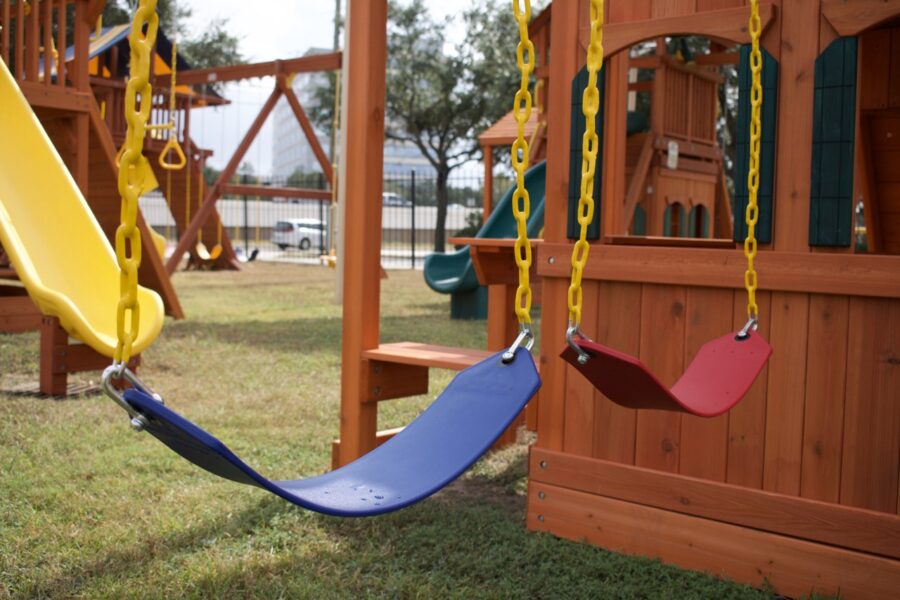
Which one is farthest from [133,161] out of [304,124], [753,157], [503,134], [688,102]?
[304,124]

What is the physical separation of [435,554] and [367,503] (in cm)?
133

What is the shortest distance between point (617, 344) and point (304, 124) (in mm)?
12022

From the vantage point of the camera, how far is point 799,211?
3.24 m

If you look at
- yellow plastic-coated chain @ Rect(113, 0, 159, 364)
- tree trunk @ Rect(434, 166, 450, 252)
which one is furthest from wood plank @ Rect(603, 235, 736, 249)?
tree trunk @ Rect(434, 166, 450, 252)

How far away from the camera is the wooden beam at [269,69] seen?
12781 mm

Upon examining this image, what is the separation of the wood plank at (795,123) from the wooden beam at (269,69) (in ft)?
32.4

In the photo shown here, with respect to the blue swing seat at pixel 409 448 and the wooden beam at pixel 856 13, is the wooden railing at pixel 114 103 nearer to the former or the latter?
the wooden beam at pixel 856 13

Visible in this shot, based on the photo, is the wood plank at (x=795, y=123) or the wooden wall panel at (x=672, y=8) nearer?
the wood plank at (x=795, y=123)

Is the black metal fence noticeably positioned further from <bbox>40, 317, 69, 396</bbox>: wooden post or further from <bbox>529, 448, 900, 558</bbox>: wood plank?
<bbox>529, 448, 900, 558</bbox>: wood plank

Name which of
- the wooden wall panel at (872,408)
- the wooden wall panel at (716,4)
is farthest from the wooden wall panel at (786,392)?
the wooden wall panel at (716,4)

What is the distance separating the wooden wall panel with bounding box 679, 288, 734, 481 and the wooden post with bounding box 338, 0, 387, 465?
4.59 feet

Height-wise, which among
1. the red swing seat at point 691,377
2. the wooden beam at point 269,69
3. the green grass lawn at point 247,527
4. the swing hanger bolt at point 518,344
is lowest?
the green grass lawn at point 247,527

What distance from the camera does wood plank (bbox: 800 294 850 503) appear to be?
3.15 meters

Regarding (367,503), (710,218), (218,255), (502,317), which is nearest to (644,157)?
(710,218)
